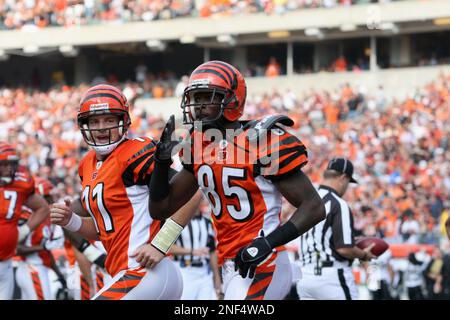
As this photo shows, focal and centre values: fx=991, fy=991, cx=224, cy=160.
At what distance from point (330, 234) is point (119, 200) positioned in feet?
8.67

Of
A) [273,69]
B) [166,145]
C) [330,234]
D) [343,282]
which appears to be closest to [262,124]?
[166,145]

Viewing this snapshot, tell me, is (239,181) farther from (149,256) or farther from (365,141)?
(365,141)

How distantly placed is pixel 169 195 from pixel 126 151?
49 cm

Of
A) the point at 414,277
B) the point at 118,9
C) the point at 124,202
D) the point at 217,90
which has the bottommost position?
the point at 414,277

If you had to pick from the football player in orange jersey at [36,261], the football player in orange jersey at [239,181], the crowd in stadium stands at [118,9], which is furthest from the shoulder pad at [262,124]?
the crowd in stadium stands at [118,9]

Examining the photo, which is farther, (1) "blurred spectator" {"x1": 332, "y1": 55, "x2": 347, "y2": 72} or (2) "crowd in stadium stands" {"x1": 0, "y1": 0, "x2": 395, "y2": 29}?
(2) "crowd in stadium stands" {"x1": 0, "y1": 0, "x2": 395, "y2": 29}

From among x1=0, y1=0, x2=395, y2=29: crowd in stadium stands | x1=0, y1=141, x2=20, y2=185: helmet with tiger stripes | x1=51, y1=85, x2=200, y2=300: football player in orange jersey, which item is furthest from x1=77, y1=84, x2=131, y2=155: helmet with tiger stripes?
x1=0, y1=0, x2=395, y2=29: crowd in stadium stands

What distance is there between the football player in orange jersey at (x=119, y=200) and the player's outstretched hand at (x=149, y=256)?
0.05 metres

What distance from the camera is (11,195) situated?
862 centimetres

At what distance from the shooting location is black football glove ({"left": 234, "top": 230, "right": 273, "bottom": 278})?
16.4ft

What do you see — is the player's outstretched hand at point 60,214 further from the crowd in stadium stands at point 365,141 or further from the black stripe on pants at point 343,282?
the crowd in stadium stands at point 365,141

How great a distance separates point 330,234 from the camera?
311 inches

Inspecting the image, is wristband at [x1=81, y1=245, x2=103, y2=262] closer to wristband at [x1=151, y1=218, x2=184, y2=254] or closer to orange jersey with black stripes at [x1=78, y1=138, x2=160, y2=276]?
orange jersey with black stripes at [x1=78, y1=138, x2=160, y2=276]

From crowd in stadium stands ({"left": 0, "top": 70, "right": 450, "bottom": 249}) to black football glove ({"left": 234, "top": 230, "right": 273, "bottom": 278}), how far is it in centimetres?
853
